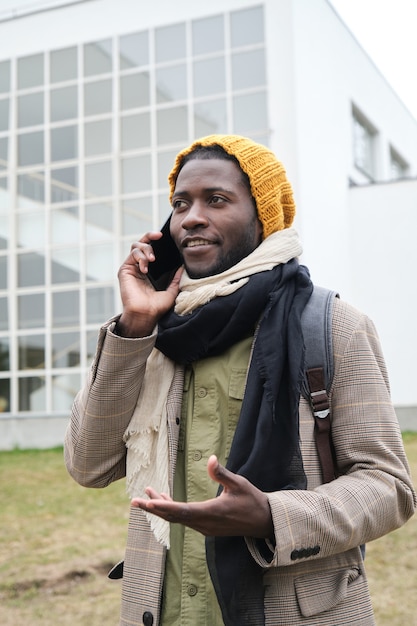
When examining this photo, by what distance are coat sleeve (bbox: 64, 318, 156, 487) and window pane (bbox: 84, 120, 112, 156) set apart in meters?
13.8

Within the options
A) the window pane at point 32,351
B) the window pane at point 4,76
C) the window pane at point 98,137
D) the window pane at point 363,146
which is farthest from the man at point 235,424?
the window pane at point 363,146

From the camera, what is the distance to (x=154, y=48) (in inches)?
594

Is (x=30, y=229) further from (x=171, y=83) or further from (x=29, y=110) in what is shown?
(x=171, y=83)

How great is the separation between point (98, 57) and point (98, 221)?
3.36 metres

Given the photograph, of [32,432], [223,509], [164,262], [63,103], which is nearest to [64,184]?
[63,103]

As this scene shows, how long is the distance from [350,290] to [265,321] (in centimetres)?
1479

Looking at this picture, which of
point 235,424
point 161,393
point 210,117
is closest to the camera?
point 235,424

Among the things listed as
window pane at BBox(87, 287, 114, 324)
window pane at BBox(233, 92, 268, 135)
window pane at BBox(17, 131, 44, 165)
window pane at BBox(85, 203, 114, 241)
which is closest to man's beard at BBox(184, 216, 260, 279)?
window pane at BBox(233, 92, 268, 135)

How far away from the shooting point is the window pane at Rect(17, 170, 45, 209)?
15609 mm

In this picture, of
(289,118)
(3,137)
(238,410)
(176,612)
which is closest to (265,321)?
(238,410)

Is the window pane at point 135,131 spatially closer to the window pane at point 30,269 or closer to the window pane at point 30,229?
the window pane at point 30,229

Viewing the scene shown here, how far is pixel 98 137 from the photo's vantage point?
15.4m

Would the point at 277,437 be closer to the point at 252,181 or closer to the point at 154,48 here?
the point at 252,181

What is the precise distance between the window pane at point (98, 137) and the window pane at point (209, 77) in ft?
6.42
